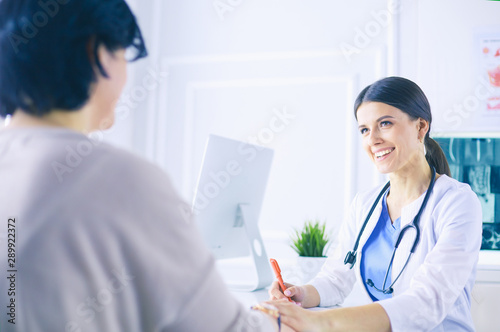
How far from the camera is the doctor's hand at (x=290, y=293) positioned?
1335mm

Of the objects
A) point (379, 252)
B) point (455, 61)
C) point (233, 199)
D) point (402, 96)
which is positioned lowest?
point (379, 252)

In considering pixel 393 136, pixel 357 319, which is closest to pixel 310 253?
pixel 393 136

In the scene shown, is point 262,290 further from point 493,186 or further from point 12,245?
point 493,186

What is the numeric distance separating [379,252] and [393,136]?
392mm

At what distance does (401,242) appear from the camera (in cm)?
141

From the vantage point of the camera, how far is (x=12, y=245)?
57 centimetres

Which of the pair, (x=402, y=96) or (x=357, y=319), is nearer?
(x=357, y=319)

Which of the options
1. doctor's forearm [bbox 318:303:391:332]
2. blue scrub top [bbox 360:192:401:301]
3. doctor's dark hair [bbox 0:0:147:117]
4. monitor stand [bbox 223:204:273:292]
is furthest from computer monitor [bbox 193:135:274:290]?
doctor's dark hair [bbox 0:0:147:117]

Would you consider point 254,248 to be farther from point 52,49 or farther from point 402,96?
point 52,49

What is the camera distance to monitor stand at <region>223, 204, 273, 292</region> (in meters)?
1.70

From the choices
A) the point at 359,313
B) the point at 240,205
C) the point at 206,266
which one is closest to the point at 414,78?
the point at 240,205

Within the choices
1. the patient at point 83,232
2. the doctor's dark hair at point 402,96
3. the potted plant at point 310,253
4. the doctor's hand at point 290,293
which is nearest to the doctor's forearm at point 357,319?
the doctor's hand at point 290,293

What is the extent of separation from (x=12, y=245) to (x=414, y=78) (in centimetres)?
238

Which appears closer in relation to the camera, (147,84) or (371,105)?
(371,105)
